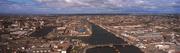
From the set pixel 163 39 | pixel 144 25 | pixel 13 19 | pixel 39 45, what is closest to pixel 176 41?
Result: pixel 163 39

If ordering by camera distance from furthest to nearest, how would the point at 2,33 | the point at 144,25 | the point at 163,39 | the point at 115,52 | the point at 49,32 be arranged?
the point at 144,25, the point at 49,32, the point at 163,39, the point at 115,52, the point at 2,33

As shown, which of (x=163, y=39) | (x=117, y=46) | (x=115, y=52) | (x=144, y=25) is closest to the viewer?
(x=115, y=52)

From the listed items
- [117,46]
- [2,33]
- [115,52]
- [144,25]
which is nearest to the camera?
[2,33]

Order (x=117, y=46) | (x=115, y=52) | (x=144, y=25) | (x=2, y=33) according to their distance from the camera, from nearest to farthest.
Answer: (x=2, y=33) < (x=115, y=52) < (x=117, y=46) < (x=144, y=25)

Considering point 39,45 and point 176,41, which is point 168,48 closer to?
point 176,41

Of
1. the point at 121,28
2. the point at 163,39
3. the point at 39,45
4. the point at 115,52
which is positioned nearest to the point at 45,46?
the point at 39,45

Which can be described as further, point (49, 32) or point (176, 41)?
point (49, 32)

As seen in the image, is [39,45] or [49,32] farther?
[49,32]

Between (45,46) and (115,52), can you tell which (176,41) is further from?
(45,46)

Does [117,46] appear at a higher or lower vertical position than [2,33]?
lower
